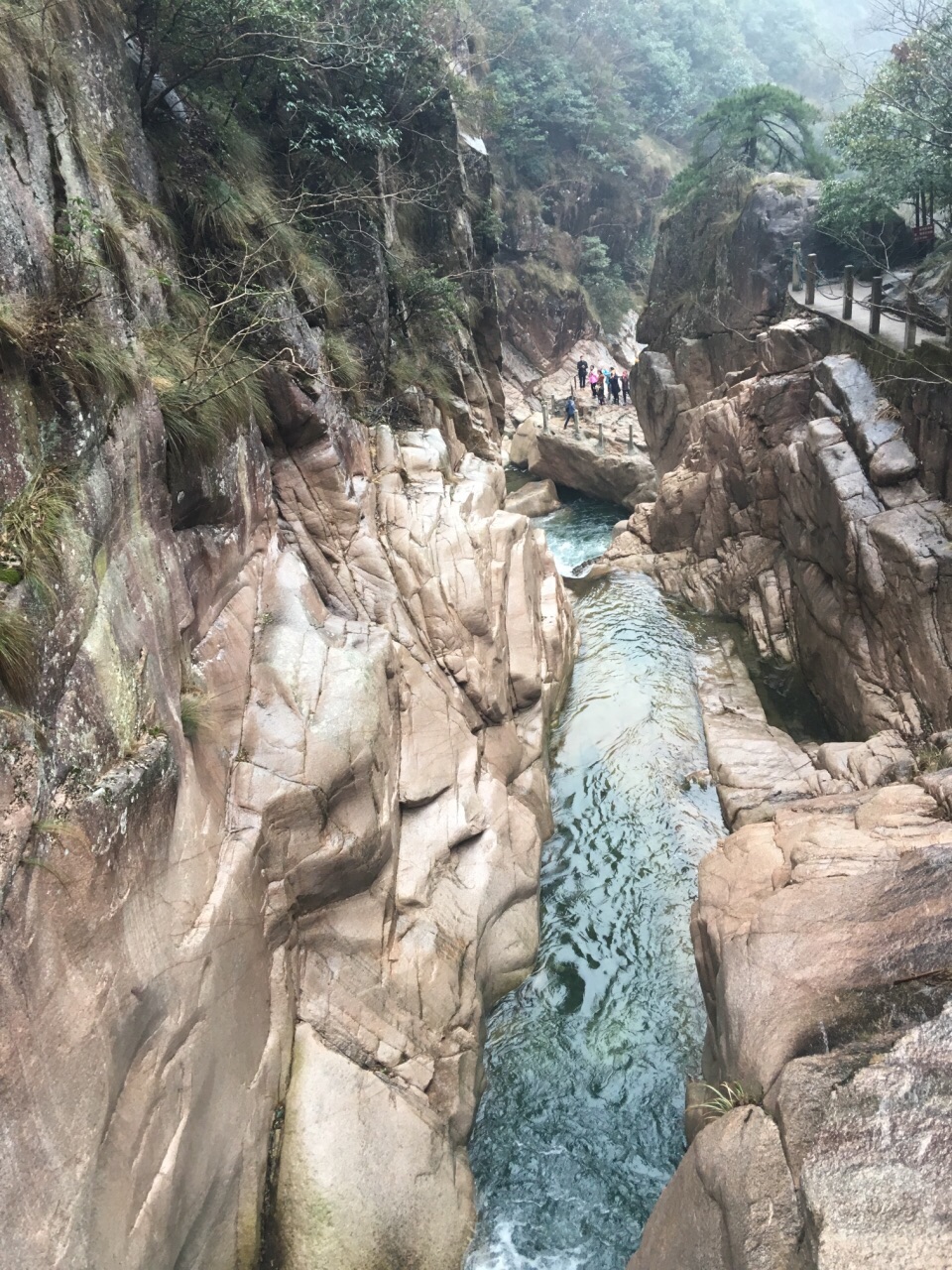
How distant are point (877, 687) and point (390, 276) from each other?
447 inches

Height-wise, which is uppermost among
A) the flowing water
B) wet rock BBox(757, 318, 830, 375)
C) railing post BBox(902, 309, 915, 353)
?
wet rock BBox(757, 318, 830, 375)

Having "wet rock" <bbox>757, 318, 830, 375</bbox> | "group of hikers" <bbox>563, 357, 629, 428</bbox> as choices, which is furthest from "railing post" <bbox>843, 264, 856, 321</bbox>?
"group of hikers" <bbox>563, 357, 629, 428</bbox>

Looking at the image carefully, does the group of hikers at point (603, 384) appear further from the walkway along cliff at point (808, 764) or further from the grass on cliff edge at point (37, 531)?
the grass on cliff edge at point (37, 531)

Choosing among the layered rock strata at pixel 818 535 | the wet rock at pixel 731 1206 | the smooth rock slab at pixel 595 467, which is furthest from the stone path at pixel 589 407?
the wet rock at pixel 731 1206

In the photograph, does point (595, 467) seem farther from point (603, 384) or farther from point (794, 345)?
point (794, 345)

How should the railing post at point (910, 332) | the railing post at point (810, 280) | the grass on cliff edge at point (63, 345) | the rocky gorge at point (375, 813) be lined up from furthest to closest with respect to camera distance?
the railing post at point (810, 280) → the railing post at point (910, 332) → the grass on cliff edge at point (63, 345) → the rocky gorge at point (375, 813)

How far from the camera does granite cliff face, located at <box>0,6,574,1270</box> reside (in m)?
4.49

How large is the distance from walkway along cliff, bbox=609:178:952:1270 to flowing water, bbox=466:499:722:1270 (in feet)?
2.98

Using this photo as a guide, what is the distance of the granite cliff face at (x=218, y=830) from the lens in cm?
449

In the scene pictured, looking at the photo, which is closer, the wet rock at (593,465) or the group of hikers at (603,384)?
the wet rock at (593,465)

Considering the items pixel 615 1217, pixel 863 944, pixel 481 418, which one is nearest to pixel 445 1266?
pixel 615 1217

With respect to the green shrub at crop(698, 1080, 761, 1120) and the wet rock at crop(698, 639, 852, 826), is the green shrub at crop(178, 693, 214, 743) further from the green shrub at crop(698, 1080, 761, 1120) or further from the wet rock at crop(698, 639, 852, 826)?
the wet rock at crop(698, 639, 852, 826)

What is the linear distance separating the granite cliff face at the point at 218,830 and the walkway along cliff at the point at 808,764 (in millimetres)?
2504

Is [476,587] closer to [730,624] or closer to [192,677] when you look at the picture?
[192,677]
